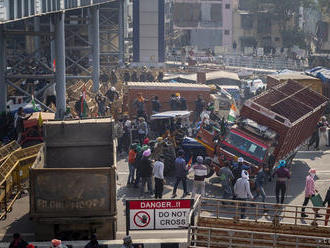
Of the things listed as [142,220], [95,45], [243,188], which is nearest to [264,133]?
[243,188]

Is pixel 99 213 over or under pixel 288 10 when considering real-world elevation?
under

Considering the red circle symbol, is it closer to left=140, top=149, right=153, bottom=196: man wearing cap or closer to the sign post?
the sign post

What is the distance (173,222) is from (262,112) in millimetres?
8200

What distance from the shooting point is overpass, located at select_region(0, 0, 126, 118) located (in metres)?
24.2

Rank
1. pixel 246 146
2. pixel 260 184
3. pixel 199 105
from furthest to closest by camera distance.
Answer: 1. pixel 199 105
2. pixel 246 146
3. pixel 260 184

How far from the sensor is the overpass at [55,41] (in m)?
24.2

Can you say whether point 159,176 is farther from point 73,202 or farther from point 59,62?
point 59,62

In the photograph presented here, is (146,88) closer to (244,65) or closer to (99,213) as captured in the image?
(99,213)

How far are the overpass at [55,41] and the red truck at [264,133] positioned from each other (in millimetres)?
7148

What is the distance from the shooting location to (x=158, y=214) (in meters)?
16.4

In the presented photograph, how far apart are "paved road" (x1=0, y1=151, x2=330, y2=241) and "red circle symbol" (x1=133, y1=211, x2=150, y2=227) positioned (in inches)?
44.7

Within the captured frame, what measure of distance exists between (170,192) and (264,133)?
373cm

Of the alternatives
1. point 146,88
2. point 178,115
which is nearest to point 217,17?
point 146,88

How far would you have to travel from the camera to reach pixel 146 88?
33188mm
